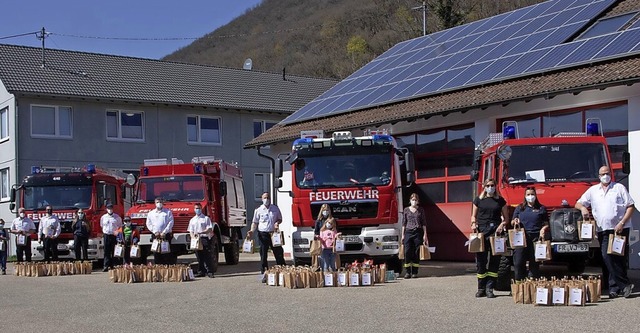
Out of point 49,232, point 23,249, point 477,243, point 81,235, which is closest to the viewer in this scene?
point 477,243

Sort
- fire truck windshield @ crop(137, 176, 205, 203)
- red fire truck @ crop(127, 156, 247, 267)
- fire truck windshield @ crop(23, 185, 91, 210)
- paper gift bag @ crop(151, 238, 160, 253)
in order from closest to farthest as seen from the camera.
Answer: paper gift bag @ crop(151, 238, 160, 253) → red fire truck @ crop(127, 156, 247, 267) → fire truck windshield @ crop(137, 176, 205, 203) → fire truck windshield @ crop(23, 185, 91, 210)

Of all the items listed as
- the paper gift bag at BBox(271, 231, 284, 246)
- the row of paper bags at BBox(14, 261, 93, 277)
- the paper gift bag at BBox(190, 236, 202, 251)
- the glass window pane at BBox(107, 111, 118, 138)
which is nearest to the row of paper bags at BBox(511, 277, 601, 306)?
the paper gift bag at BBox(271, 231, 284, 246)

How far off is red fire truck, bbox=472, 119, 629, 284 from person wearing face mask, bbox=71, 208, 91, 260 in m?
11.8

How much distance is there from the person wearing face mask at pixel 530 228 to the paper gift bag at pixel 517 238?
154mm

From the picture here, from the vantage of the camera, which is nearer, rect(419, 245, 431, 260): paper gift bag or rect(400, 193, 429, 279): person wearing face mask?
rect(419, 245, 431, 260): paper gift bag

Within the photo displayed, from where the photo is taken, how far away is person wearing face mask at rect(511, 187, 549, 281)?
1258 centimetres

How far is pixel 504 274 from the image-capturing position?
13383 mm

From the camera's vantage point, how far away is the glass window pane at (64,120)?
119 feet

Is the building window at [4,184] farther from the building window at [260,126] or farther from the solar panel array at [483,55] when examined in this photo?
the solar panel array at [483,55]

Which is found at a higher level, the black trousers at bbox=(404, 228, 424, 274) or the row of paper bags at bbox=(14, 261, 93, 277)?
the black trousers at bbox=(404, 228, 424, 274)

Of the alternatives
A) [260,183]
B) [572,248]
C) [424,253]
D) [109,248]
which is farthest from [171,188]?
[260,183]

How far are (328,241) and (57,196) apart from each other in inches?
414

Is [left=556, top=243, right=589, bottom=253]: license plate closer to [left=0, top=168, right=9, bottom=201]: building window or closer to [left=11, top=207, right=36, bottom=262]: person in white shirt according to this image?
[left=11, top=207, right=36, bottom=262]: person in white shirt

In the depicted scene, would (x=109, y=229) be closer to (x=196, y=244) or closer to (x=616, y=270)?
(x=196, y=244)
